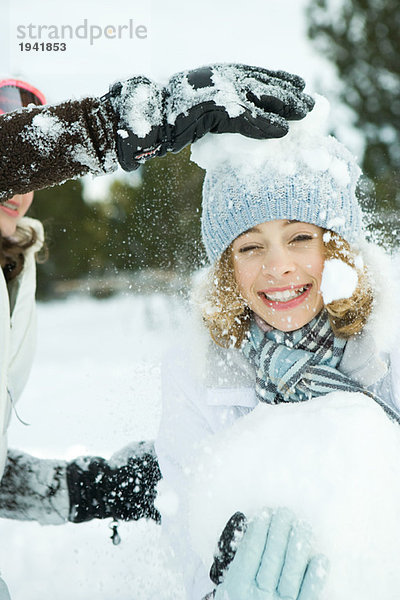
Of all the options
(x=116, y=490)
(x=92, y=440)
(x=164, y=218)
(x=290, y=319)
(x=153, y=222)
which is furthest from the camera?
(x=153, y=222)

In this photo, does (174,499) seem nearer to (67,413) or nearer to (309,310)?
(309,310)

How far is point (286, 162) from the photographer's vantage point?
1567mm

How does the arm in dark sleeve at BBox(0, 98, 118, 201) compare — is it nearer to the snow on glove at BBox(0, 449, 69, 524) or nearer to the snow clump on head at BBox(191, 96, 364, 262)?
the snow clump on head at BBox(191, 96, 364, 262)

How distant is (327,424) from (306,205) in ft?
1.99

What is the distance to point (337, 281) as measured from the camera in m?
1.53

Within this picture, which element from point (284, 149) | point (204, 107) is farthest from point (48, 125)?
point (284, 149)

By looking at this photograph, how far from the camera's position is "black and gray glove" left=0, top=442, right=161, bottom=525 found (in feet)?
7.17

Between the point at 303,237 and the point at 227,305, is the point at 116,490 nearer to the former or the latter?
the point at 227,305

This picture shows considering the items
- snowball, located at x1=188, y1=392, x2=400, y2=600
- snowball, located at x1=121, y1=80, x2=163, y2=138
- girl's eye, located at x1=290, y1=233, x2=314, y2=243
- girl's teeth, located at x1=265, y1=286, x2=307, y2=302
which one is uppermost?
snowball, located at x1=121, y1=80, x2=163, y2=138

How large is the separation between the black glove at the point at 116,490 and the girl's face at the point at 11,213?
1013 millimetres

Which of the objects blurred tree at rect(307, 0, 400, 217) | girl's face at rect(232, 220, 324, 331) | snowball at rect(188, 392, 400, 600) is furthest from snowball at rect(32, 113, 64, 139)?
blurred tree at rect(307, 0, 400, 217)

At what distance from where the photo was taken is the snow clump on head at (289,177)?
156 centimetres

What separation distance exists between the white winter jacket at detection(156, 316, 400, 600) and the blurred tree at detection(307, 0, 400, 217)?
30.8ft

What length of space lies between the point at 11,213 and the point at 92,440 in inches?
58.1
